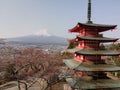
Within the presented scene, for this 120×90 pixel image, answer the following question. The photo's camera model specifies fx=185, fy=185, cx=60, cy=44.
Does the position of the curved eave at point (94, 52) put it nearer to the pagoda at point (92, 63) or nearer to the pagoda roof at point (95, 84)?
the pagoda at point (92, 63)

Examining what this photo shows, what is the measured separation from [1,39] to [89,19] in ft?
24.7

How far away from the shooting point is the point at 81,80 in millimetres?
13508

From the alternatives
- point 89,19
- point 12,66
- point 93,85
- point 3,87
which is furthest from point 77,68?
point 3,87

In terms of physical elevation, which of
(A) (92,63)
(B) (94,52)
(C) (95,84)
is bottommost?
(C) (95,84)

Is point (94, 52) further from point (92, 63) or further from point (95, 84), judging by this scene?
point (95, 84)

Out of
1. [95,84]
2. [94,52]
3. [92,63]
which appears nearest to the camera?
[95,84]

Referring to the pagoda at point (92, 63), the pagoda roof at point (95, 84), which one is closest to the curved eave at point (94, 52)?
the pagoda at point (92, 63)

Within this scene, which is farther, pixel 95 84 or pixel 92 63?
pixel 92 63

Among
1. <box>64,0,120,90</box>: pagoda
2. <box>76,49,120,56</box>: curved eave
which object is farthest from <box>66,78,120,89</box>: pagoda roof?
<box>76,49,120,56</box>: curved eave

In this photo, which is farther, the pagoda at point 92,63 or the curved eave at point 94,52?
the curved eave at point 94,52

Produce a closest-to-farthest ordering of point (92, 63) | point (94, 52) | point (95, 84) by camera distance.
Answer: point (95, 84), point (94, 52), point (92, 63)

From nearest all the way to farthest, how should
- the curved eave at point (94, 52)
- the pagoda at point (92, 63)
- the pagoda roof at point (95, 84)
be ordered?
the pagoda roof at point (95, 84), the pagoda at point (92, 63), the curved eave at point (94, 52)

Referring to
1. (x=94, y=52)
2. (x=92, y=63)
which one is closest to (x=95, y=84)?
(x=92, y=63)

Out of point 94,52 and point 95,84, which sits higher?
point 94,52
